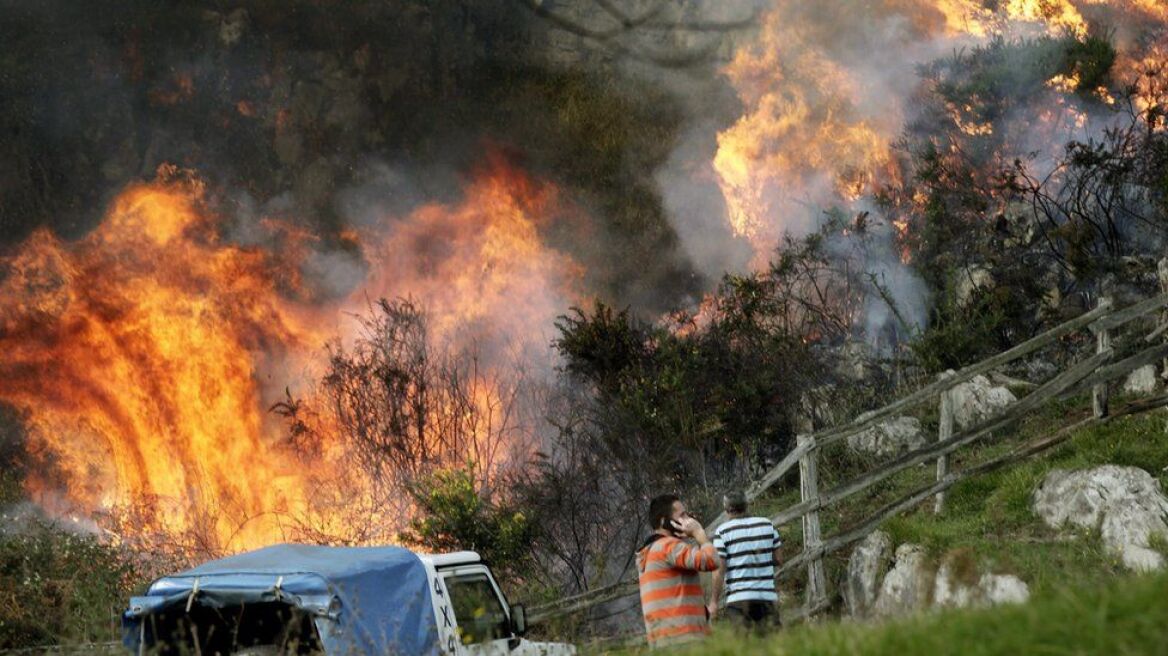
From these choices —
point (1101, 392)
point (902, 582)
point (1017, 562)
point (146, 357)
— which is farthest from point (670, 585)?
point (146, 357)

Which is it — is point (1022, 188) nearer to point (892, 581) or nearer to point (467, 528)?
point (467, 528)

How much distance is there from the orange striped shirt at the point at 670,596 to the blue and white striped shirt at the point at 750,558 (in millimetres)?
1385

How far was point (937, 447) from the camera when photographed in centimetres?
1602

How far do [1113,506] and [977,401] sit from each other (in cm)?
582

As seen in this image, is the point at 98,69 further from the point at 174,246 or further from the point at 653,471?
the point at 653,471

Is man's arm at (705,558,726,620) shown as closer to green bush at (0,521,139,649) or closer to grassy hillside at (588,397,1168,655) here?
grassy hillside at (588,397,1168,655)

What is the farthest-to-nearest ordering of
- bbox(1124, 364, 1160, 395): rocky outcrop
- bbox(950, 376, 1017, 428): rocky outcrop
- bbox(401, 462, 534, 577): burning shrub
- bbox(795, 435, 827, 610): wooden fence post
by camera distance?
bbox(401, 462, 534, 577): burning shrub, bbox(950, 376, 1017, 428): rocky outcrop, bbox(1124, 364, 1160, 395): rocky outcrop, bbox(795, 435, 827, 610): wooden fence post

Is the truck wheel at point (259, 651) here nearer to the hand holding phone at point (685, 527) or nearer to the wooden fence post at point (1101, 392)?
the hand holding phone at point (685, 527)

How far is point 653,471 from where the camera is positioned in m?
22.1

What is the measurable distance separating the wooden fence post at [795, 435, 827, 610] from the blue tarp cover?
17.6ft

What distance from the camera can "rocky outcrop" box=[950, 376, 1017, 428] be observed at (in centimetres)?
1977

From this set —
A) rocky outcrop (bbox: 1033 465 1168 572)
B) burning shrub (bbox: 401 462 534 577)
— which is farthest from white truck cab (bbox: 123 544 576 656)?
burning shrub (bbox: 401 462 534 577)

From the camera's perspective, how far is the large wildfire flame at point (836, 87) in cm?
2970

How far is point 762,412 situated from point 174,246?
44.6 ft
